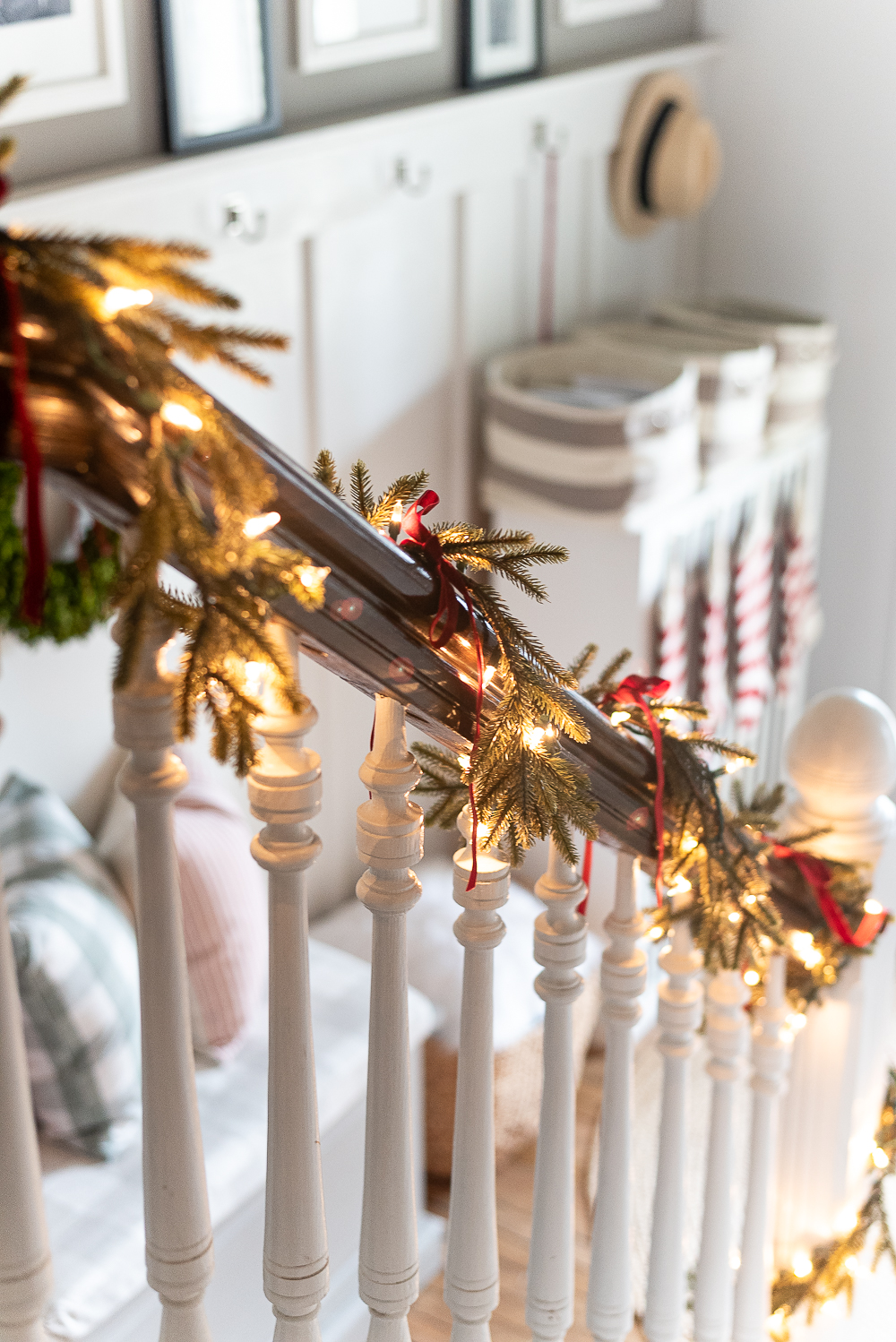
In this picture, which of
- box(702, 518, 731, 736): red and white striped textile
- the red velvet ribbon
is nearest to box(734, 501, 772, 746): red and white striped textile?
box(702, 518, 731, 736): red and white striped textile

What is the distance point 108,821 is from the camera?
1971mm

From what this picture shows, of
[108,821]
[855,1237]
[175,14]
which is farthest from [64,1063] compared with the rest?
[175,14]

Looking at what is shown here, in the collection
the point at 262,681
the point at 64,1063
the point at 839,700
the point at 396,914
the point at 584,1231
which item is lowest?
the point at 584,1231

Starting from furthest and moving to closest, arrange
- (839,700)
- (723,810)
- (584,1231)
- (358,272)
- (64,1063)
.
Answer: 1. (358,272)
2. (584,1231)
3. (64,1063)
4. (839,700)
5. (723,810)

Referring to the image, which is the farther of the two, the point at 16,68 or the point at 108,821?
the point at 108,821

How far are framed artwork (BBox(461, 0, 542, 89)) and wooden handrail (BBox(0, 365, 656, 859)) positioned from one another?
1980 millimetres

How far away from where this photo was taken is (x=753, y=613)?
276cm

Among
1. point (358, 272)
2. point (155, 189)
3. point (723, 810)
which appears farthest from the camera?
point (358, 272)

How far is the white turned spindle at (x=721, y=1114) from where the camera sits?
1066mm

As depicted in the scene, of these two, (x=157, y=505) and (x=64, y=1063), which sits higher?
(x=157, y=505)

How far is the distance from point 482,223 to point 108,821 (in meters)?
1.31

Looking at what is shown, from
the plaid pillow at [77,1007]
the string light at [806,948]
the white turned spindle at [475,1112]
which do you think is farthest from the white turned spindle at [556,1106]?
the plaid pillow at [77,1007]

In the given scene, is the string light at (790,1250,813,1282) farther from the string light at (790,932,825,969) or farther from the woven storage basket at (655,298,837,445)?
the woven storage basket at (655,298,837,445)

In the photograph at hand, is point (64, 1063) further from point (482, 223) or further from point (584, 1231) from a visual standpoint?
point (482, 223)
